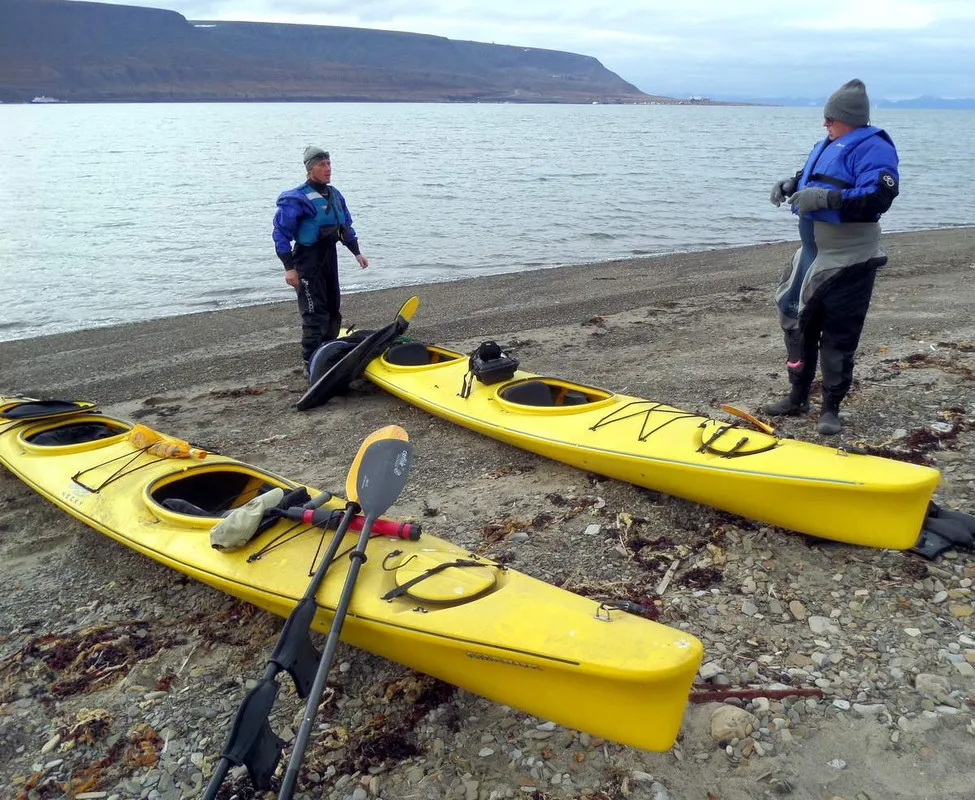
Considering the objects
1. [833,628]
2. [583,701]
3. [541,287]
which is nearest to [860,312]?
A: [833,628]

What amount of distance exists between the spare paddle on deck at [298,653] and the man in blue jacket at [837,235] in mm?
2898

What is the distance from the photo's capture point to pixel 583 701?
258 cm

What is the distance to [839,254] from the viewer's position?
455 centimetres

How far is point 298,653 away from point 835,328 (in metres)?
3.82

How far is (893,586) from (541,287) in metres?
9.23

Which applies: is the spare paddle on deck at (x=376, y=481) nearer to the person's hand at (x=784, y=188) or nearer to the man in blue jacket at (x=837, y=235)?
the man in blue jacket at (x=837, y=235)

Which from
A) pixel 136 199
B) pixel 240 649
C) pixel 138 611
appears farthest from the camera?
pixel 136 199

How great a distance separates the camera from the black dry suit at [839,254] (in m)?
4.27

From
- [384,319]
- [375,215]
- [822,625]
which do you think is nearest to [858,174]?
[822,625]

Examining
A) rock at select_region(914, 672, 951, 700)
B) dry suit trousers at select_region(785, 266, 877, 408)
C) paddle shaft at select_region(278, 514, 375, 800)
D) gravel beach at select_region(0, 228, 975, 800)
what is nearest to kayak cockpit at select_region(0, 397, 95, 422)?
gravel beach at select_region(0, 228, 975, 800)

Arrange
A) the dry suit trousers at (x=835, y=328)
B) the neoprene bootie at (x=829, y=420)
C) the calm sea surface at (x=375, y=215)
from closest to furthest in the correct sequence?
the dry suit trousers at (x=835, y=328)
the neoprene bootie at (x=829, y=420)
the calm sea surface at (x=375, y=215)

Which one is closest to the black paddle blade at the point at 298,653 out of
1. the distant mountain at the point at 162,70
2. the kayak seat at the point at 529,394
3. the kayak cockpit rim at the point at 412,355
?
the kayak seat at the point at 529,394

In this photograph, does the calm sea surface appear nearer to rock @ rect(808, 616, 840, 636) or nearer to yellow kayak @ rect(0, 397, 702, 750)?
yellow kayak @ rect(0, 397, 702, 750)

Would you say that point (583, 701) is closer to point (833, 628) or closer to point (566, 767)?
point (566, 767)
